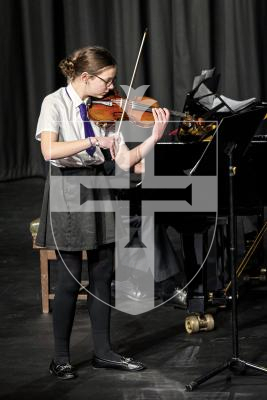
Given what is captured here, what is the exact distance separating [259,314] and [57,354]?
122 cm

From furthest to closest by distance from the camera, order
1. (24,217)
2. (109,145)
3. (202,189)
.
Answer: (24,217), (202,189), (109,145)

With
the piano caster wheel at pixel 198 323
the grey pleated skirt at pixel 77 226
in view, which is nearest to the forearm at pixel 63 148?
the grey pleated skirt at pixel 77 226

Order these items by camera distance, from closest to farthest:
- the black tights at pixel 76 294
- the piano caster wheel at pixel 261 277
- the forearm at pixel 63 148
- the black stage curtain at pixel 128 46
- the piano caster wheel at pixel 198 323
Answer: the forearm at pixel 63 148 < the black tights at pixel 76 294 < the piano caster wheel at pixel 198 323 < the piano caster wheel at pixel 261 277 < the black stage curtain at pixel 128 46

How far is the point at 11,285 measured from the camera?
4.89 m

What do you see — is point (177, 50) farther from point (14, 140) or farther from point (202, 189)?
point (202, 189)

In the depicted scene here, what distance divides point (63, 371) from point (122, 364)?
0.24 meters

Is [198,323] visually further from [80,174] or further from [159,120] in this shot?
[159,120]

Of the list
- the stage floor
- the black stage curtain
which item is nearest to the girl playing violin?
the stage floor

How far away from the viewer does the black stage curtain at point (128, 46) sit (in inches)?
303

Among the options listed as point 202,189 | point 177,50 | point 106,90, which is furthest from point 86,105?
point 177,50

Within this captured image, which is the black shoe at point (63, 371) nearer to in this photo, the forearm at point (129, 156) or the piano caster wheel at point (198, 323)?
the piano caster wheel at point (198, 323)

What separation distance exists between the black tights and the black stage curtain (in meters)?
4.50

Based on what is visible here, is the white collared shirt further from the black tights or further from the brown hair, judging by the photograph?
the black tights

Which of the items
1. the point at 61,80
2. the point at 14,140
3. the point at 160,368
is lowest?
the point at 160,368
